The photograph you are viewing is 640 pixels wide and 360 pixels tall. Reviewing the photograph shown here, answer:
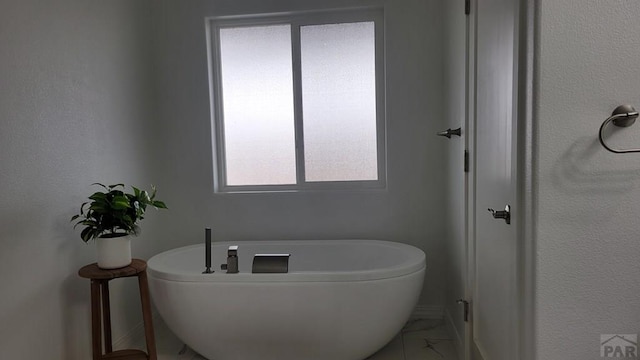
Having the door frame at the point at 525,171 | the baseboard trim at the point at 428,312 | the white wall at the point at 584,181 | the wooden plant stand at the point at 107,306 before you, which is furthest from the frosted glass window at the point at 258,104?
the white wall at the point at 584,181

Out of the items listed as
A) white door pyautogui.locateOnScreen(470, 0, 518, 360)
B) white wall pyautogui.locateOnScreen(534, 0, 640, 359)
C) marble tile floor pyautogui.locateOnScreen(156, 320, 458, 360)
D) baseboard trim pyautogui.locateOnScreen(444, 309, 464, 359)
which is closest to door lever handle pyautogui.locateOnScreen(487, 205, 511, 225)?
white door pyautogui.locateOnScreen(470, 0, 518, 360)

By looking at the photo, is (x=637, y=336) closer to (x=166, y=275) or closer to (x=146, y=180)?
(x=166, y=275)

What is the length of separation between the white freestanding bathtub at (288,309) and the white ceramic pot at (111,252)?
0.77ft

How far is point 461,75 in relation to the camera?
1.99 meters

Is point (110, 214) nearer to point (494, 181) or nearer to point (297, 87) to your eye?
point (297, 87)

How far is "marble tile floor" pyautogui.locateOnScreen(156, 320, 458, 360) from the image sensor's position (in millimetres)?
2189

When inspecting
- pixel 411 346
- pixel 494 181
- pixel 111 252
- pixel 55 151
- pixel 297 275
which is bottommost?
pixel 411 346

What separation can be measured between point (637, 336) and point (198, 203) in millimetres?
2395

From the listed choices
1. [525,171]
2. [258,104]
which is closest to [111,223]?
[258,104]

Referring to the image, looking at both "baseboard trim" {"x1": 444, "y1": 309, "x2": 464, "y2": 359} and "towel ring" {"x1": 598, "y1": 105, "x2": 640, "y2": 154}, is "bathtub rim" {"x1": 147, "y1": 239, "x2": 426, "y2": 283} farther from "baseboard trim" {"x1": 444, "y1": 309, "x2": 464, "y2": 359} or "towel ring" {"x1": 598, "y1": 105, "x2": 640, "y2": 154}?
"towel ring" {"x1": 598, "y1": 105, "x2": 640, "y2": 154}

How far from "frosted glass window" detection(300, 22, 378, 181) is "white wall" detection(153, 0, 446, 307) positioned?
0.51 feet

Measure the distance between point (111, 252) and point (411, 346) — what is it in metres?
1.67

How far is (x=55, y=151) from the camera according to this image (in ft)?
6.08

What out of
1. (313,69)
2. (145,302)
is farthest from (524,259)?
(313,69)
